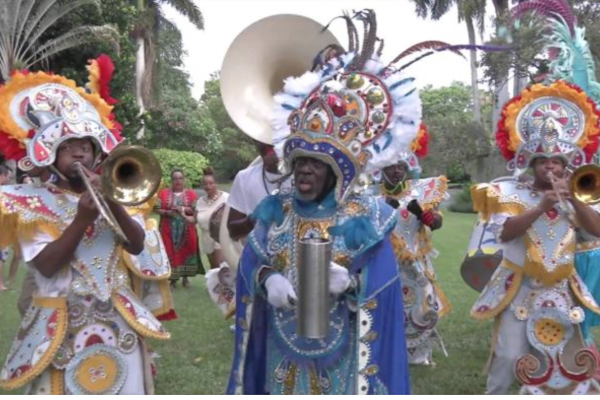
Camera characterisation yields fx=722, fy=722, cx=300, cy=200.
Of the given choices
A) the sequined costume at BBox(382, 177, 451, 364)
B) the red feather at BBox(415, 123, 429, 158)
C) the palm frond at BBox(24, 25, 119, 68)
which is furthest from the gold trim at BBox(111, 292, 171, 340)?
the palm frond at BBox(24, 25, 119, 68)

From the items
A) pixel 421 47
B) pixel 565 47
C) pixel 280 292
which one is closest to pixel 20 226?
pixel 280 292

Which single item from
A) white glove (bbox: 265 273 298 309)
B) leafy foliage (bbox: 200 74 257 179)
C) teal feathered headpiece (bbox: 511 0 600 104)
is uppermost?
leafy foliage (bbox: 200 74 257 179)

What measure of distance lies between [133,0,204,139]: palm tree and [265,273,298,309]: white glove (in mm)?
27106

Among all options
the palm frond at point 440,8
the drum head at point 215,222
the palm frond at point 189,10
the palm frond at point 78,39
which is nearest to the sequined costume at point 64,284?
the drum head at point 215,222

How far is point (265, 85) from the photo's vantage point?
4.34m

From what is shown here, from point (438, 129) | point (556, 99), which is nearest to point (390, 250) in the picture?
point (556, 99)

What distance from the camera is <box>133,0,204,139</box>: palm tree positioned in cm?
2973

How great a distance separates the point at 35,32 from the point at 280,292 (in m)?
15.2

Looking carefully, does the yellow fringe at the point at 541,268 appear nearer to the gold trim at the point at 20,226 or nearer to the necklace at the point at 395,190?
the necklace at the point at 395,190

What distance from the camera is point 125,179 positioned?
134 inches

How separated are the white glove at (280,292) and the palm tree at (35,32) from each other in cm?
1277

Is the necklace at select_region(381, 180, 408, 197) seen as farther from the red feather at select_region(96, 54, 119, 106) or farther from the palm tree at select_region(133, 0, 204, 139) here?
the palm tree at select_region(133, 0, 204, 139)

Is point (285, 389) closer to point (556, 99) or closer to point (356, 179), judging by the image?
point (356, 179)

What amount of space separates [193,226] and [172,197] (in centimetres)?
53
